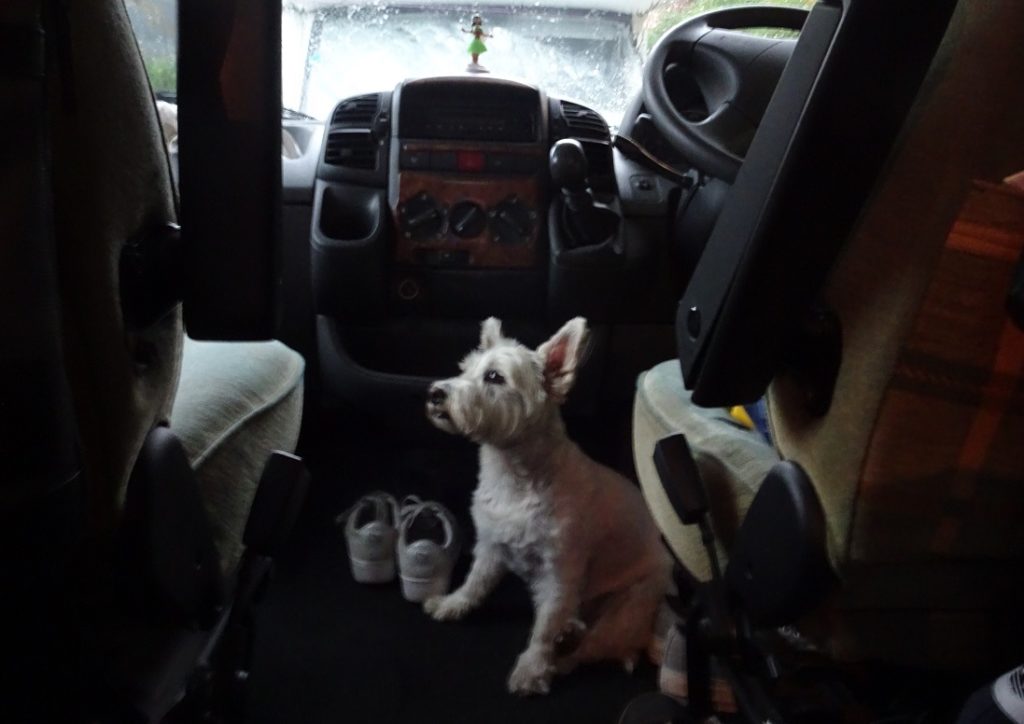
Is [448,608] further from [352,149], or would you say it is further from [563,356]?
[352,149]

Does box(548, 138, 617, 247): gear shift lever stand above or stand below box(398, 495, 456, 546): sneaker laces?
above

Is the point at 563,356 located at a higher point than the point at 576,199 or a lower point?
lower

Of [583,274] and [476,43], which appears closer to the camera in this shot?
[583,274]

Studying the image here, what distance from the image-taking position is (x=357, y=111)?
1.59 meters

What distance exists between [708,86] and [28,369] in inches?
47.4

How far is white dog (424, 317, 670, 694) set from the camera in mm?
1329

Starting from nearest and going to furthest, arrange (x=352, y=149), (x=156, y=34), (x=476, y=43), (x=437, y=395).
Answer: (x=156, y=34) < (x=437, y=395) < (x=352, y=149) < (x=476, y=43)

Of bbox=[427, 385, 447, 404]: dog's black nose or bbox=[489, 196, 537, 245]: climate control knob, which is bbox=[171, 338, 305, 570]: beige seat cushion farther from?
bbox=[489, 196, 537, 245]: climate control knob

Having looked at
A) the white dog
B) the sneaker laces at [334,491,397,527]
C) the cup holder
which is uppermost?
the cup holder

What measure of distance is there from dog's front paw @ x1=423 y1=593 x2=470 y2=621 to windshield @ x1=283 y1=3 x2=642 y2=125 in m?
1.01

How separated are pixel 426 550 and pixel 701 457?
75 cm

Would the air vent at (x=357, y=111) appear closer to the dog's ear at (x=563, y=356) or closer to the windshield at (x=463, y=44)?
the windshield at (x=463, y=44)

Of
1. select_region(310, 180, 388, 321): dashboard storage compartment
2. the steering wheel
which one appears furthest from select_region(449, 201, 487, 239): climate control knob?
the steering wheel

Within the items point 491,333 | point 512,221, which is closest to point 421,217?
point 512,221
